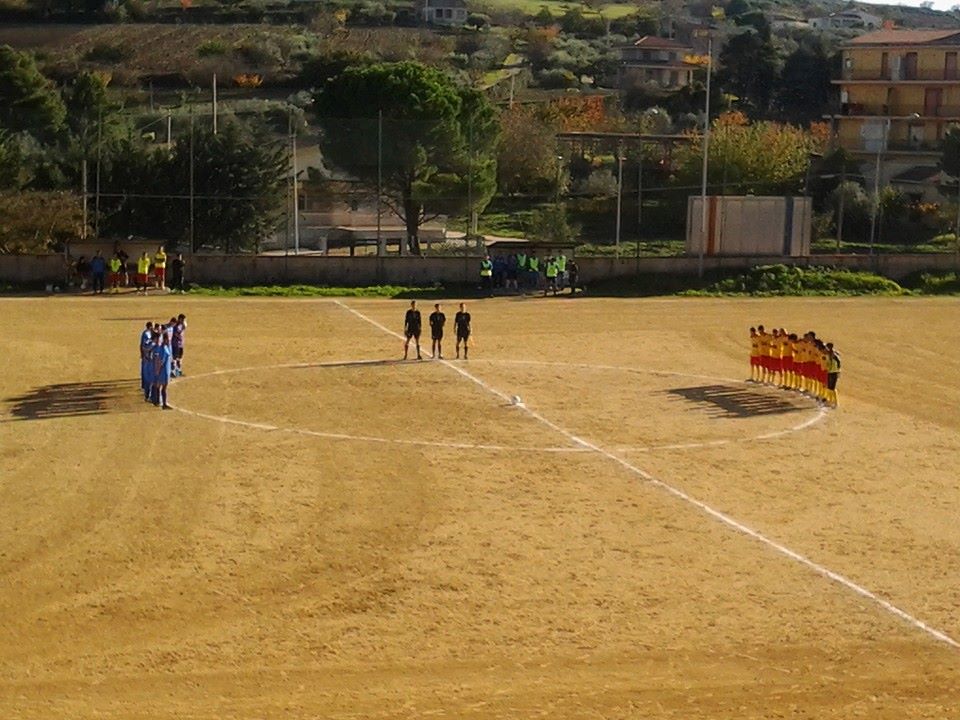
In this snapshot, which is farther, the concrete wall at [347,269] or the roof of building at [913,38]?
the roof of building at [913,38]

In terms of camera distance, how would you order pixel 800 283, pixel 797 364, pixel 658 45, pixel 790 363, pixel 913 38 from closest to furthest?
pixel 797 364 → pixel 790 363 → pixel 800 283 → pixel 913 38 → pixel 658 45

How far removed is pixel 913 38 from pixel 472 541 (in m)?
65.8

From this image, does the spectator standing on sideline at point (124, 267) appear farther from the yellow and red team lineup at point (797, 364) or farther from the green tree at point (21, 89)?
the green tree at point (21, 89)

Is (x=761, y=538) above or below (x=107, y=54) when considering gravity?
below

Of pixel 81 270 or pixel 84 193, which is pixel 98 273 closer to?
pixel 81 270

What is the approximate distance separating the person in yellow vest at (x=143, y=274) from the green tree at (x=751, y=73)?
218ft

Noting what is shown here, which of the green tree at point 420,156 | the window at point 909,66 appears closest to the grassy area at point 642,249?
the green tree at point 420,156

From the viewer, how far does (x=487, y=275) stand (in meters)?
46.2

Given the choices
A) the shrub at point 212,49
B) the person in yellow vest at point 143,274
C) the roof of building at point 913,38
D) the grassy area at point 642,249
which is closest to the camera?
the person in yellow vest at point 143,274

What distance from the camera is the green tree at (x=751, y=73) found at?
105 meters

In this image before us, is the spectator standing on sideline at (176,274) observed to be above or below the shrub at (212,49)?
below

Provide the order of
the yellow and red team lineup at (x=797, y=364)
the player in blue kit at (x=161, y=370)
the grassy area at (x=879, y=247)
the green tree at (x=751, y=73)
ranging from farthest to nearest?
the green tree at (x=751, y=73) → the grassy area at (x=879, y=247) → the yellow and red team lineup at (x=797, y=364) → the player in blue kit at (x=161, y=370)

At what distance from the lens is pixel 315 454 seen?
76.0ft

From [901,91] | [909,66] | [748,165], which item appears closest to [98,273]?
[748,165]
